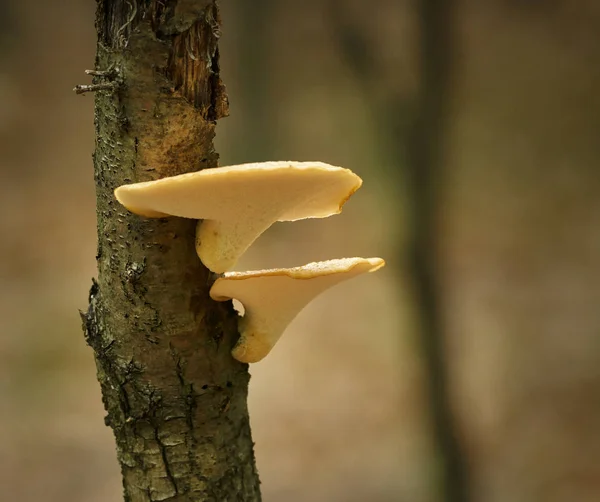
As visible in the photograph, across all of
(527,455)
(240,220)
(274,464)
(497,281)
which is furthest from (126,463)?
(527,455)

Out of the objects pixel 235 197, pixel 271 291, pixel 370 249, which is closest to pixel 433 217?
pixel 370 249

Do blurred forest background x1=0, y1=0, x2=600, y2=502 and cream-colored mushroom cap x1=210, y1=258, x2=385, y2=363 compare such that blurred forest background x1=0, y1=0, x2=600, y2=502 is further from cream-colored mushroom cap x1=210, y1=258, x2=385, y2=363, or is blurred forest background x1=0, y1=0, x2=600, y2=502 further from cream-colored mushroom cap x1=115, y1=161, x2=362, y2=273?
cream-colored mushroom cap x1=115, y1=161, x2=362, y2=273

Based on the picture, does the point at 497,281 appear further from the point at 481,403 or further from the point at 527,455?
the point at 527,455

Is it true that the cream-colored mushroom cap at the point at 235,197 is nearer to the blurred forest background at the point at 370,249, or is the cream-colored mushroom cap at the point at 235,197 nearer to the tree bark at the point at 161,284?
the tree bark at the point at 161,284

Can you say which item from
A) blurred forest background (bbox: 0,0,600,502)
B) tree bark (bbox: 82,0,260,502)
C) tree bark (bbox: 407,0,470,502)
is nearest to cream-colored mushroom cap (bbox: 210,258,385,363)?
tree bark (bbox: 82,0,260,502)

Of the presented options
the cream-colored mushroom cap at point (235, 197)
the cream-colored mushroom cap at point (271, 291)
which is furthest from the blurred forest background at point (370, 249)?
the cream-colored mushroom cap at point (235, 197)
